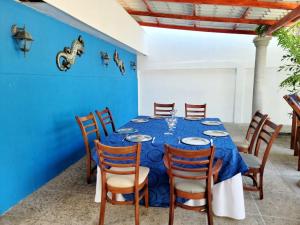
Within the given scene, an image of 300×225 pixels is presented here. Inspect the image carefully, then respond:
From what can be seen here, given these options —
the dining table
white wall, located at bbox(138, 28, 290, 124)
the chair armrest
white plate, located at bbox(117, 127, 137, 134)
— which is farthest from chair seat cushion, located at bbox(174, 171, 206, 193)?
white wall, located at bbox(138, 28, 290, 124)

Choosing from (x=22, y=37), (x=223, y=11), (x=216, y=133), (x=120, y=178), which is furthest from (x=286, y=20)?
(x=22, y=37)

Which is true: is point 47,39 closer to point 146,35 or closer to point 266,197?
point 266,197

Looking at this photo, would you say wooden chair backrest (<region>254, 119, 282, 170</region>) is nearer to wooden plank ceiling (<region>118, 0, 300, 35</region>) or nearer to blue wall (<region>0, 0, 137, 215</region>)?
wooden plank ceiling (<region>118, 0, 300, 35</region>)

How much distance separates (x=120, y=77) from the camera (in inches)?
222

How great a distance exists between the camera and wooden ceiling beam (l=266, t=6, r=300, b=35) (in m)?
3.33

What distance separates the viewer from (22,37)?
242 centimetres

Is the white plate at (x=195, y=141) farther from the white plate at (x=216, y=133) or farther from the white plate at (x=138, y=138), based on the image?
the white plate at (x=138, y=138)

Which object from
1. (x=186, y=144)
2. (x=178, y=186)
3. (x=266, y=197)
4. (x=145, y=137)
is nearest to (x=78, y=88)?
(x=145, y=137)

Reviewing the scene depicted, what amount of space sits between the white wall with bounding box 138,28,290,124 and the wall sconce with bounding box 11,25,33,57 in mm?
4587

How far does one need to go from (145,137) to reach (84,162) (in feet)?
5.35

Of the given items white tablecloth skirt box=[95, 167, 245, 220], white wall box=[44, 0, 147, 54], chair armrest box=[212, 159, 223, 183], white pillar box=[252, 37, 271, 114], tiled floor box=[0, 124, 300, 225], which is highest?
white wall box=[44, 0, 147, 54]

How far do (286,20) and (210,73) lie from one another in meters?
3.04

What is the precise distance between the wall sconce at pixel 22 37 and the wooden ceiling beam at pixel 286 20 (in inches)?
137

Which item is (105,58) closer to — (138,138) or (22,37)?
(22,37)
